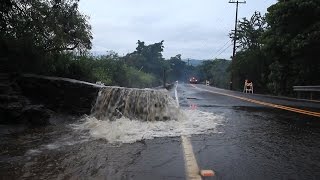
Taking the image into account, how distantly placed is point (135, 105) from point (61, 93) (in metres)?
2.52

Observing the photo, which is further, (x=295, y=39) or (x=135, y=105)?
(x=295, y=39)

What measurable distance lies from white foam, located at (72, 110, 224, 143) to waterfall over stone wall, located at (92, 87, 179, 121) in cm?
38

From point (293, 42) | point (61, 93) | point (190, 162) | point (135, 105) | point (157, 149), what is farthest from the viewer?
point (293, 42)

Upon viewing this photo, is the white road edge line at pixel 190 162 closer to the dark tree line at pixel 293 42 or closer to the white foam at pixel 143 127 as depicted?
the white foam at pixel 143 127

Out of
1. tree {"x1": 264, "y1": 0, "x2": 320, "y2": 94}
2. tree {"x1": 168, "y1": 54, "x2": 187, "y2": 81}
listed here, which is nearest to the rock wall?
tree {"x1": 264, "y1": 0, "x2": 320, "y2": 94}

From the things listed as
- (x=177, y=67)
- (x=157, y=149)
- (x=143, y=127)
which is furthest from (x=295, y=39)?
(x=177, y=67)

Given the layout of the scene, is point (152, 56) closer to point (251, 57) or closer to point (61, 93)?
point (251, 57)

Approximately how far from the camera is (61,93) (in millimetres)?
12953

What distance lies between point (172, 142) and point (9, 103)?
4673 millimetres

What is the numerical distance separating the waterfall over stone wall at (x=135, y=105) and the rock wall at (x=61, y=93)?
0.55 m

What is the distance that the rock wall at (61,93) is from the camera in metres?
12.7

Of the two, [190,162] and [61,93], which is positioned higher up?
[61,93]

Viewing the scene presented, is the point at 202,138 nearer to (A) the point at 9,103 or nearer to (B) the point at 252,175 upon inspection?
(B) the point at 252,175

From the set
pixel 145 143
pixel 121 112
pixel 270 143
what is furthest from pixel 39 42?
pixel 270 143
